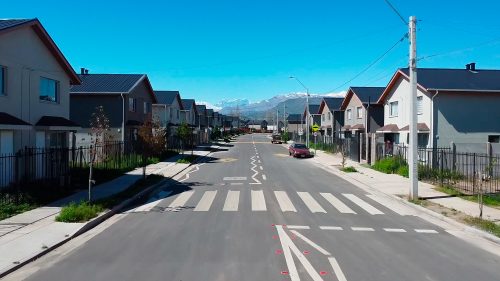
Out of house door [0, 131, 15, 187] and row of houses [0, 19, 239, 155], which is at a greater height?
row of houses [0, 19, 239, 155]

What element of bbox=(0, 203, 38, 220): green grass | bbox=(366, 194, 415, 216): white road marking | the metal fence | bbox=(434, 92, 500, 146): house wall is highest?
bbox=(434, 92, 500, 146): house wall

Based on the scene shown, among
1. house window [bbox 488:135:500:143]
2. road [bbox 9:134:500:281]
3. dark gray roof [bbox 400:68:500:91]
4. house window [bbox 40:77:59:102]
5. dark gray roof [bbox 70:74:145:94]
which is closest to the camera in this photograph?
road [bbox 9:134:500:281]

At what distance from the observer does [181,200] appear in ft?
54.1

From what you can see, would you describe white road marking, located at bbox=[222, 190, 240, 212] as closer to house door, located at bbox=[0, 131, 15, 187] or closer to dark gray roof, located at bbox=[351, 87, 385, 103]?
house door, located at bbox=[0, 131, 15, 187]

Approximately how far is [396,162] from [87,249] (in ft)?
70.1

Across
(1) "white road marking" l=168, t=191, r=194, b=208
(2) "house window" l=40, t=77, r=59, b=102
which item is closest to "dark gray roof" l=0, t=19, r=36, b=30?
(2) "house window" l=40, t=77, r=59, b=102

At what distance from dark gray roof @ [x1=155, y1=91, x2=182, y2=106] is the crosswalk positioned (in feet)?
122

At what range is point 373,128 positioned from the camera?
4425 cm

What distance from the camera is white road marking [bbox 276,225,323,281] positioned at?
7.54m

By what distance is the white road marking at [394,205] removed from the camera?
14565 mm

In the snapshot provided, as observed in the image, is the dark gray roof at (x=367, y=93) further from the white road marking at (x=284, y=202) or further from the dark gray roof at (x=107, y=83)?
the white road marking at (x=284, y=202)

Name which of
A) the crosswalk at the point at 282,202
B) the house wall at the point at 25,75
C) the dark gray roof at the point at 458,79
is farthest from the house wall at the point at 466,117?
the house wall at the point at 25,75

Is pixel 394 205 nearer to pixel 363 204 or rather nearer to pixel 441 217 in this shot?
pixel 363 204

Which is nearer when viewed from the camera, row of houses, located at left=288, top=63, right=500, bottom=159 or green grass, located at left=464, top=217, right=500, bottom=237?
green grass, located at left=464, top=217, right=500, bottom=237
